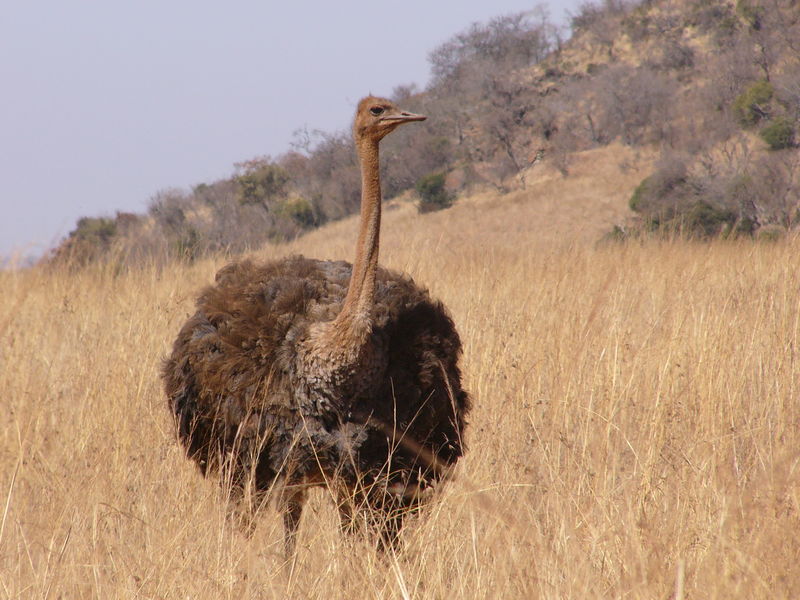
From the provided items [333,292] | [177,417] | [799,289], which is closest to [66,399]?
[177,417]

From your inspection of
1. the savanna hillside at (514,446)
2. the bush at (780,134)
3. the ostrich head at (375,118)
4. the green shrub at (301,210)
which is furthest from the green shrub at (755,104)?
the ostrich head at (375,118)

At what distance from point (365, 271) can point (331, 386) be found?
0.37 metres

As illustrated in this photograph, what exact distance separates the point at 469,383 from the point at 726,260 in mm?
3262

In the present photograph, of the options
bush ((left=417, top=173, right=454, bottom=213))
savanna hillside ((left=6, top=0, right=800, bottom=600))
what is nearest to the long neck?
savanna hillside ((left=6, top=0, right=800, bottom=600))

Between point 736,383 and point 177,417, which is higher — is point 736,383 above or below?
below

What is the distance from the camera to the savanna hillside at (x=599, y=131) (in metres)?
18.9

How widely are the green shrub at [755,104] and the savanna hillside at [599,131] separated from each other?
1.6 inches

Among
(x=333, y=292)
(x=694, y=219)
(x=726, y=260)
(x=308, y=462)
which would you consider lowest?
(x=694, y=219)

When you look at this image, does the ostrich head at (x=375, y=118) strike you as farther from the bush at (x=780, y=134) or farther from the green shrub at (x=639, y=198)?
the bush at (x=780, y=134)

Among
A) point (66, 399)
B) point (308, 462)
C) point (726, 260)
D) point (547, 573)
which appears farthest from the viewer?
point (726, 260)

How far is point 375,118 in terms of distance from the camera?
10.4ft

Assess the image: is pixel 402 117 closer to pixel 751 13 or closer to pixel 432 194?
pixel 432 194

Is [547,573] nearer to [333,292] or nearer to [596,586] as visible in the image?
[596,586]

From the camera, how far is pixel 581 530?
110 inches
